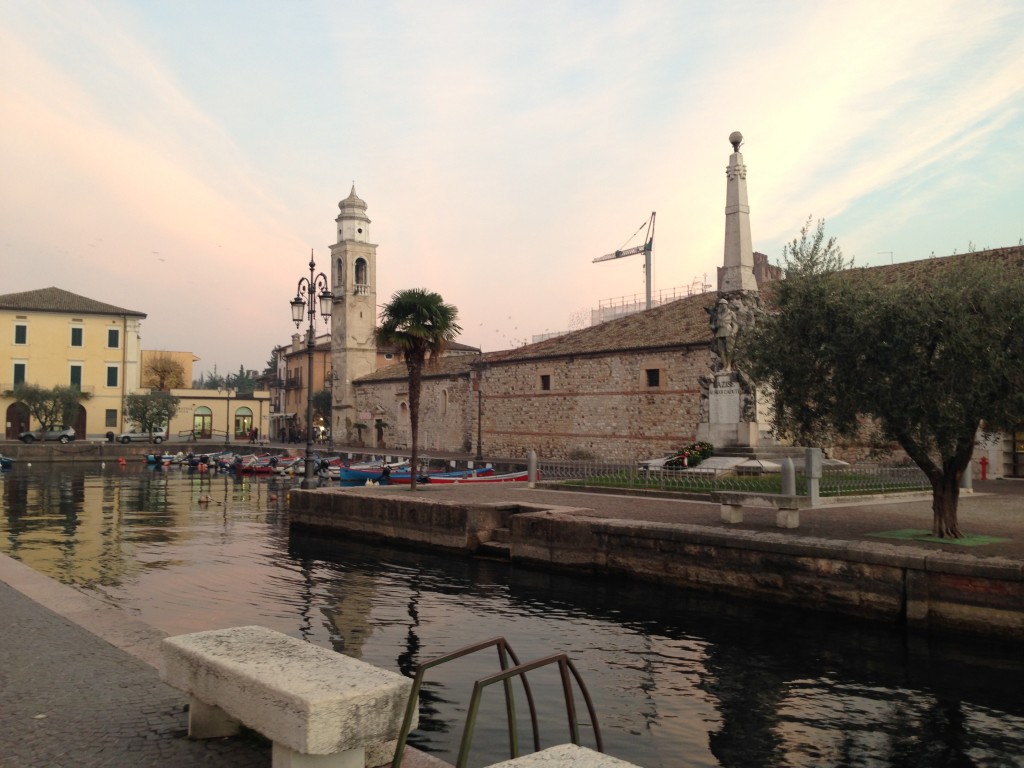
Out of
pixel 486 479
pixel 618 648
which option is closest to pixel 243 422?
pixel 486 479

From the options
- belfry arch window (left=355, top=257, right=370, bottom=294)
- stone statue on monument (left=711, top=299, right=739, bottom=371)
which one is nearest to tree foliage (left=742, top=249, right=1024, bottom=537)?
stone statue on monument (left=711, top=299, right=739, bottom=371)

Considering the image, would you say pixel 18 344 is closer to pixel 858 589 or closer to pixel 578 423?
pixel 578 423

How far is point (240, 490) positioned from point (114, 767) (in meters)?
34.0

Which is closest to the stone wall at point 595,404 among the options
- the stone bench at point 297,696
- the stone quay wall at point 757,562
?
the stone quay wall at point 757,562

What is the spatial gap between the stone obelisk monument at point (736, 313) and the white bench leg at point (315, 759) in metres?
18.6

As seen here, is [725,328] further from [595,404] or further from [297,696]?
[595,404]

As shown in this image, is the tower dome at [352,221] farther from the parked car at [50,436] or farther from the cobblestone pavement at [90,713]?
the cobblestone pavement at [90,713]

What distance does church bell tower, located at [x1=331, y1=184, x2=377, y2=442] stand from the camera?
6531cm

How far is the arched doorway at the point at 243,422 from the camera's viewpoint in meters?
82.9

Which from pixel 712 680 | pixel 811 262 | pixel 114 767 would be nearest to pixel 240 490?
pixel 811 262

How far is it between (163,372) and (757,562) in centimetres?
9070

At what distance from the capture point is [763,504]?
574 inches

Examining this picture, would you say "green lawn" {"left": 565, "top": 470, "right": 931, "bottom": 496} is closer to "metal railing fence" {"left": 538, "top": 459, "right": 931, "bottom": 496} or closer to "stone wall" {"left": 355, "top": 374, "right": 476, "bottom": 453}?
"metal railing fence" {"left": 538, "top": 459, "right": 931, "bottom": 496}

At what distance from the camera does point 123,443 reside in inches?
2461
